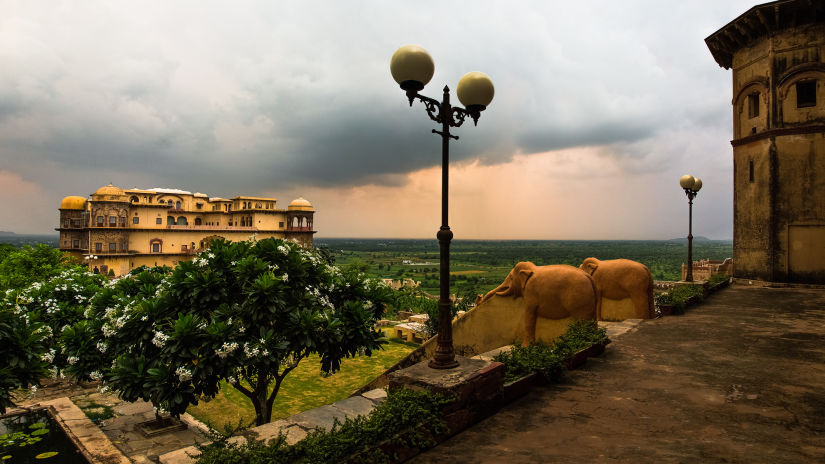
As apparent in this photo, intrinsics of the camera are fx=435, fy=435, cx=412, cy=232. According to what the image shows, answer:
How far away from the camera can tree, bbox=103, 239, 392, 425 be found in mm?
7062

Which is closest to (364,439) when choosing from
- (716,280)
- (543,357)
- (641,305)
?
(543,357)

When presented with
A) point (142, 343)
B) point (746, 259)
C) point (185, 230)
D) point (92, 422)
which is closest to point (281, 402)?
point (92, 422)

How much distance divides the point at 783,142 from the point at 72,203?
2198 inches

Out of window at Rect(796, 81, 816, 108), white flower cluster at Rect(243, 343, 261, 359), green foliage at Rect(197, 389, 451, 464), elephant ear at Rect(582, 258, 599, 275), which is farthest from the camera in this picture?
window at Rect(796, 81, 816, 108)

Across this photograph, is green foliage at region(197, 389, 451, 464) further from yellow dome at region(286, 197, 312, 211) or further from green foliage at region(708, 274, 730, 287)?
yellow dome at region(286, 197, 312, 211)

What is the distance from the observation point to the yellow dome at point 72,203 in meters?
43.4

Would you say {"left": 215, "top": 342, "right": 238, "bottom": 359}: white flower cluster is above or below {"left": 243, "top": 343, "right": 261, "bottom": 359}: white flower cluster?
above

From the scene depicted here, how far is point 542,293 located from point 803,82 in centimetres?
1838

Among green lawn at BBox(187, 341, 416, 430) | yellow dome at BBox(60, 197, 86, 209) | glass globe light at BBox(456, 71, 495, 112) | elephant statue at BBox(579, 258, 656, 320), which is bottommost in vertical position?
green lawn at BBox(187, 341, 416, 430)

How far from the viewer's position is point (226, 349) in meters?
6.95

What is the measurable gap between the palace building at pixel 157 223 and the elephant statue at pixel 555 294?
3457 centimetres

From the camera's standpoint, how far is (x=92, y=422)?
40.6ft

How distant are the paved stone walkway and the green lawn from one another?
9.71 meters

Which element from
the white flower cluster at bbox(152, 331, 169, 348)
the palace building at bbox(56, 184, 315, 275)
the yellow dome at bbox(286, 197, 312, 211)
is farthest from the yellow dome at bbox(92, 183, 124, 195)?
the white flower cluster at bbox(152, 331, 169, 348)
